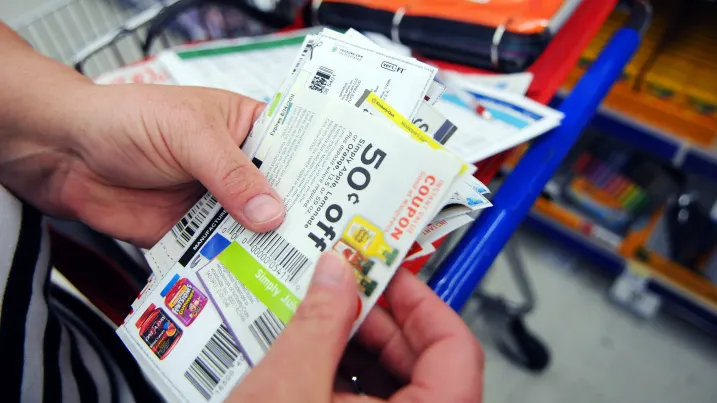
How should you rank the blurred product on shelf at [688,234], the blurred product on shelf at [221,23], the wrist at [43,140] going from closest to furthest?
the wrist at [43,140] → the blurred product on shelf at [221,23] → the blurred product on shelf at [688,234]

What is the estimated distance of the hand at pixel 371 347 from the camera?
13.3 inches

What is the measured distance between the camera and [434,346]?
410mm

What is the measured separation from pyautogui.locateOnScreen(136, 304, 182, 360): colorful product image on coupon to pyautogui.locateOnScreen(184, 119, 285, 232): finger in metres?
0.12

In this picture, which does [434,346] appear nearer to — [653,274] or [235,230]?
[235,230]

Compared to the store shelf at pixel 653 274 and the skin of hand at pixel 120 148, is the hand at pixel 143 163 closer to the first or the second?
the skin of hand at pixel 120 148

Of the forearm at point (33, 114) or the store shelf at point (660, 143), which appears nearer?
the forearm at point (33, 114)

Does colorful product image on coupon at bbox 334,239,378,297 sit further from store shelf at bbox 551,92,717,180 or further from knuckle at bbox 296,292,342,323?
store shelf at bbox 551,92,717,180

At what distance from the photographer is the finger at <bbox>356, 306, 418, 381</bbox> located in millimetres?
460

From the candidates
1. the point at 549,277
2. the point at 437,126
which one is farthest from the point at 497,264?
the point at 437,126

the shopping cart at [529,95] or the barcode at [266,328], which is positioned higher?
the shopping cart at [529,95]

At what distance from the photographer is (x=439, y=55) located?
0.78 meters

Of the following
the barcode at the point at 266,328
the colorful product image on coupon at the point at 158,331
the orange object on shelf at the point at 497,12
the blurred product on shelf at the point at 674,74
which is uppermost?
the blurred product on shelf at the point at 674,74

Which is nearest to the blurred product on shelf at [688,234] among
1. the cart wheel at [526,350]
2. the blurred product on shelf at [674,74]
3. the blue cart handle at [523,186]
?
the blurred product on shelf at [674,74]

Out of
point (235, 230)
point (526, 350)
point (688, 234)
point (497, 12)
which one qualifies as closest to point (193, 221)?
point (235, 230)
